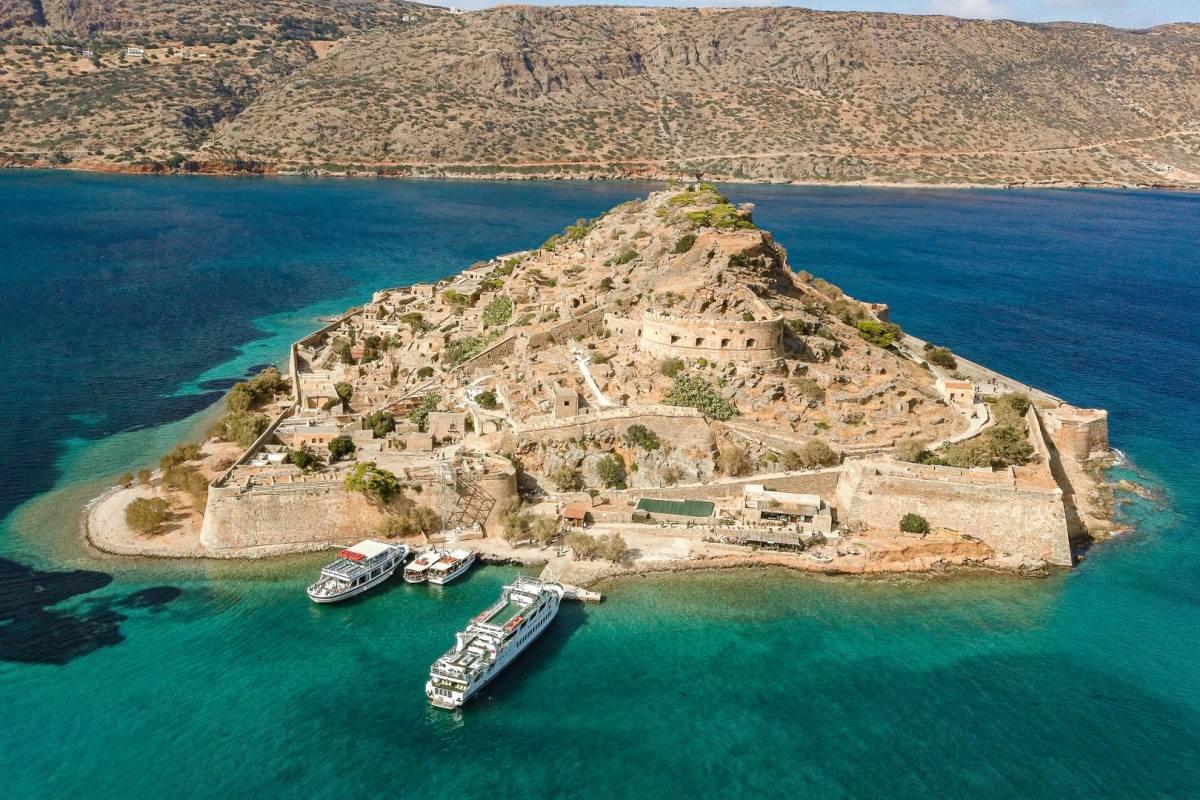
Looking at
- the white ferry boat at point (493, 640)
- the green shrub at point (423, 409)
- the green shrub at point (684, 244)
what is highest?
the green shrub at point (684, 244)

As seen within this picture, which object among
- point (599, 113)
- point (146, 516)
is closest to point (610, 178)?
point (599, 113)

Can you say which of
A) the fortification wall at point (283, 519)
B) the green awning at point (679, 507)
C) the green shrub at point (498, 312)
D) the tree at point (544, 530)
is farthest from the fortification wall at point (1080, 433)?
the fortification wall at point (283, 519)

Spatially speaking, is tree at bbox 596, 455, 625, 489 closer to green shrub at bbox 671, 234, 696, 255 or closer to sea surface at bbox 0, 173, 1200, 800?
sea surface at bbox 0, 173, 1200, 800

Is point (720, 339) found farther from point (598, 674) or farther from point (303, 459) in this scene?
point (303, 459)

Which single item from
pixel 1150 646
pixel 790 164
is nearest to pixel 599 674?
pixel 1150 646

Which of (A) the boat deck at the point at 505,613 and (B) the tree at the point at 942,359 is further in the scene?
(B) the tree at the point at 942,359

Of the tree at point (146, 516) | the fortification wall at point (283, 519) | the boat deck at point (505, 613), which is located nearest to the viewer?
the boat deck at point (505, 613)

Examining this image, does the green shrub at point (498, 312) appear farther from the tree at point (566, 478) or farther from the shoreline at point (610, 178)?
the shoreline at point (610, 178)
